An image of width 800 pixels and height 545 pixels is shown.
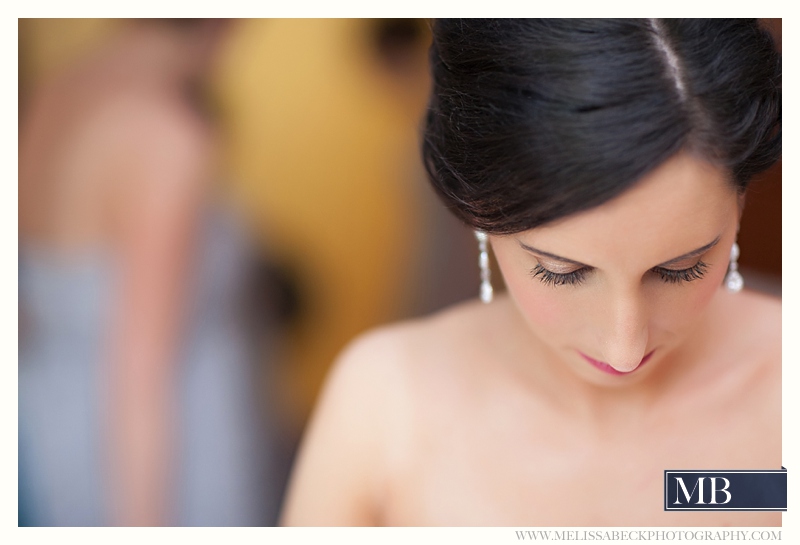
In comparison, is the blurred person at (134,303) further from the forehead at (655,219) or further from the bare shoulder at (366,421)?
the forehead at (655,219)

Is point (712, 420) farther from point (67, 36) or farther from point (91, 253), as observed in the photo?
point (67, 36)

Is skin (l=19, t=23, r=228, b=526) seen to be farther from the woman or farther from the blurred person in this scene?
the woman

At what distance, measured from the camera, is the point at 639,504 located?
3.44 feet

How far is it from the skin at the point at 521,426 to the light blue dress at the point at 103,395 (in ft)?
0.31

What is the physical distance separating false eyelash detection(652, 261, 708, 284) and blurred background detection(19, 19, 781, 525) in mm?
269

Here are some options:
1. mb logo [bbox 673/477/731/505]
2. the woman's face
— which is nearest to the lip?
the woman's face

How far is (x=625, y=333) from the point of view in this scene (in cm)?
81

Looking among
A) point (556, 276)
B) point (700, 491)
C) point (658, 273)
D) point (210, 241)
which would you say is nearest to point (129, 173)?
point (210, 241)

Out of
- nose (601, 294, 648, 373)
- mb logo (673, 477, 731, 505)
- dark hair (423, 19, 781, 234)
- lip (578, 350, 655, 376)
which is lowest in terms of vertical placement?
mb logo (673, 477, 731, 505)

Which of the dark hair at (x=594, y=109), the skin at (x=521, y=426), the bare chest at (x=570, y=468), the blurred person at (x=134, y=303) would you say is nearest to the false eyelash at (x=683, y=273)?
the dark hair at (x=594, y=109)

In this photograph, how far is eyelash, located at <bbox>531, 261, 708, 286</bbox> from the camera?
0.80 m

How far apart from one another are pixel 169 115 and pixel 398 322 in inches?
17.7
